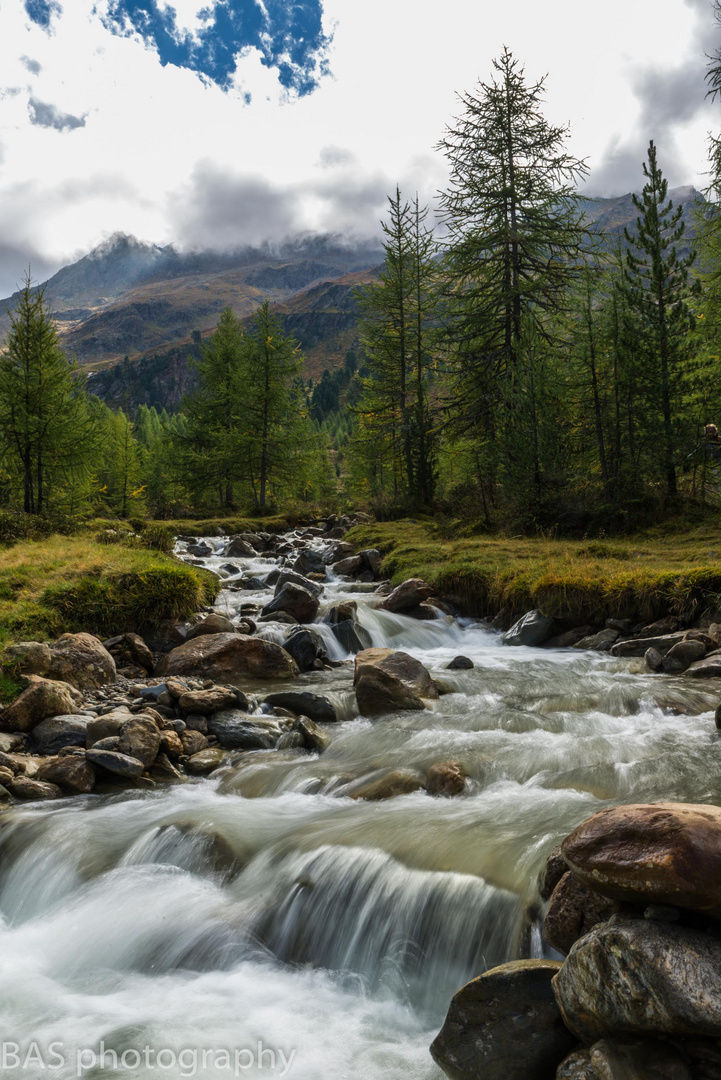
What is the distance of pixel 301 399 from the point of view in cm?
4166

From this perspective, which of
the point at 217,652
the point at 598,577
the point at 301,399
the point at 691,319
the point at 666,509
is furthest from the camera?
the point at 301,399

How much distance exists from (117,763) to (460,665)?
18.2ft

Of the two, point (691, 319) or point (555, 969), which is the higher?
point (691, 319)

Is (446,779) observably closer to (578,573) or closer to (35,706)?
(35,706)

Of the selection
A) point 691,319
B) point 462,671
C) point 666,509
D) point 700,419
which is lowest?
point 462,671

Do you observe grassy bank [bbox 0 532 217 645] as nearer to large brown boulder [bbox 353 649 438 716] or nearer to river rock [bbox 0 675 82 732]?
river rock [bbox 0 675 82 732]

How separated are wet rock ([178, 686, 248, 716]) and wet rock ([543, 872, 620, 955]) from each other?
16.9ft

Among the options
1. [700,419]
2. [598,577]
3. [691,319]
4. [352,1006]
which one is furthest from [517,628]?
[691,319]

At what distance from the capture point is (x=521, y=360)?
21422 mm

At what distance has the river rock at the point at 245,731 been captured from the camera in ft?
23.8

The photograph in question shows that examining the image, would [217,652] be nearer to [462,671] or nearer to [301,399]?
[462,671]

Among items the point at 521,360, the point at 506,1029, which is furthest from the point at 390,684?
the point at 521,360

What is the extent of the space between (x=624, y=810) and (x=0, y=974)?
14.2ft

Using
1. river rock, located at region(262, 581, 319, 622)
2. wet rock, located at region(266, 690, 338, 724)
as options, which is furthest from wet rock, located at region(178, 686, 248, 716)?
river rock, located at region(262, 581, 319, 622)
